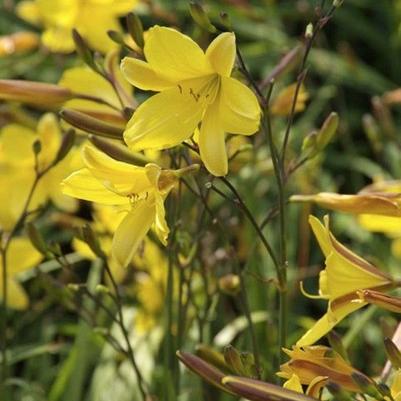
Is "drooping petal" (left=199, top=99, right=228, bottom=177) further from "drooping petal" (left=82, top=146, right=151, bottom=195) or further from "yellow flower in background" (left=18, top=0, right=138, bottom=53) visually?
"yellow flower in background" (left=18, top=0, right=138, bottom=53)

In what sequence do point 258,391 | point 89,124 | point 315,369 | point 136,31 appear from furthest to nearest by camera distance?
point 136,31 < point 89,124 < point 315,369 < point 258,391

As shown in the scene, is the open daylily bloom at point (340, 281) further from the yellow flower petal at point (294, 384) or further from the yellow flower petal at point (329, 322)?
the yellow flower petal at point (294, 384)

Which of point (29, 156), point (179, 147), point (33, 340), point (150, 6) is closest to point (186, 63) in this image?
point (179, 147)

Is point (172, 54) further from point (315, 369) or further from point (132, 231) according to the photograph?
point (315, 369)

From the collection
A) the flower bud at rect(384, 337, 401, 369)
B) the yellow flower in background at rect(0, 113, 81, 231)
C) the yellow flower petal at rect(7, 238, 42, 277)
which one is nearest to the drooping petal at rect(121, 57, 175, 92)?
the flower bud at rect(384, 337, 401, 369)

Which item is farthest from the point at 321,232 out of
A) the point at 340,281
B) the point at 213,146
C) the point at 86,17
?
the point at 86,17

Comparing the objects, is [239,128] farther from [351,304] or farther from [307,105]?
[307,105]
